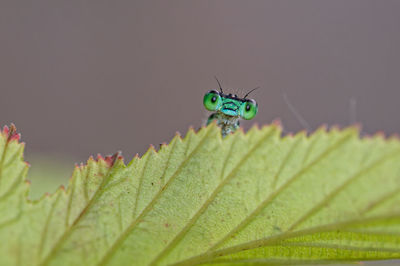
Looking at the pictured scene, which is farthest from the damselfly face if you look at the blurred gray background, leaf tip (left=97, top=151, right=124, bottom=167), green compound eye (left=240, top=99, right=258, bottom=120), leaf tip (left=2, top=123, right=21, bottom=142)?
the blurred gray background

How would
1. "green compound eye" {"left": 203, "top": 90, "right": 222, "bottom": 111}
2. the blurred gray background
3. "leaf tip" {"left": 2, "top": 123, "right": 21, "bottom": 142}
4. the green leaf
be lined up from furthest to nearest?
the blurred gray background → "green compound eye" {"left": 203, "top": 90, "right": 222, "bottom": 111} → "leaf tip" {"left": 2, "top": 123, "right": 21, "bottom": 142} → the green leaf

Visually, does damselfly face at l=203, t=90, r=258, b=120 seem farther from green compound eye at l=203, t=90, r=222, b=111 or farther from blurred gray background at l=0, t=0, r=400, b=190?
blurred gray background at l=0, t=0, r=400, b=190

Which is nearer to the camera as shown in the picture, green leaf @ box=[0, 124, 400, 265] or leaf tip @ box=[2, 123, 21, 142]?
green leaf @ box=[0, 124, 400, 265]

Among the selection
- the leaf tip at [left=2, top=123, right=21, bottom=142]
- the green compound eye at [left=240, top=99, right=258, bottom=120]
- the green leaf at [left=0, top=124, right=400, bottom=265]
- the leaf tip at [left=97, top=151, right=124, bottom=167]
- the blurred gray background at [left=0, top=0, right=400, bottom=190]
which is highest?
the blurred gray background at [left=0, top=0, right=400, bottom=190]

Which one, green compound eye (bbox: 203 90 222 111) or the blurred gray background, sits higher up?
the blurred gray background

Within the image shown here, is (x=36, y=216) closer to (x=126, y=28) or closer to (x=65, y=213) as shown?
(x=65, y=213)

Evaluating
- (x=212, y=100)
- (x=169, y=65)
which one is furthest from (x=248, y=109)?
(x=169, y=65)

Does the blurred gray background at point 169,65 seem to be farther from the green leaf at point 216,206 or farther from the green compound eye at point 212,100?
the green leaf at point 216,206

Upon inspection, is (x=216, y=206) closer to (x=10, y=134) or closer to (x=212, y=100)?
(x=10, y=134)

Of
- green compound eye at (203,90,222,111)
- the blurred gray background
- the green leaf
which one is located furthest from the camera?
the blurred gray background
